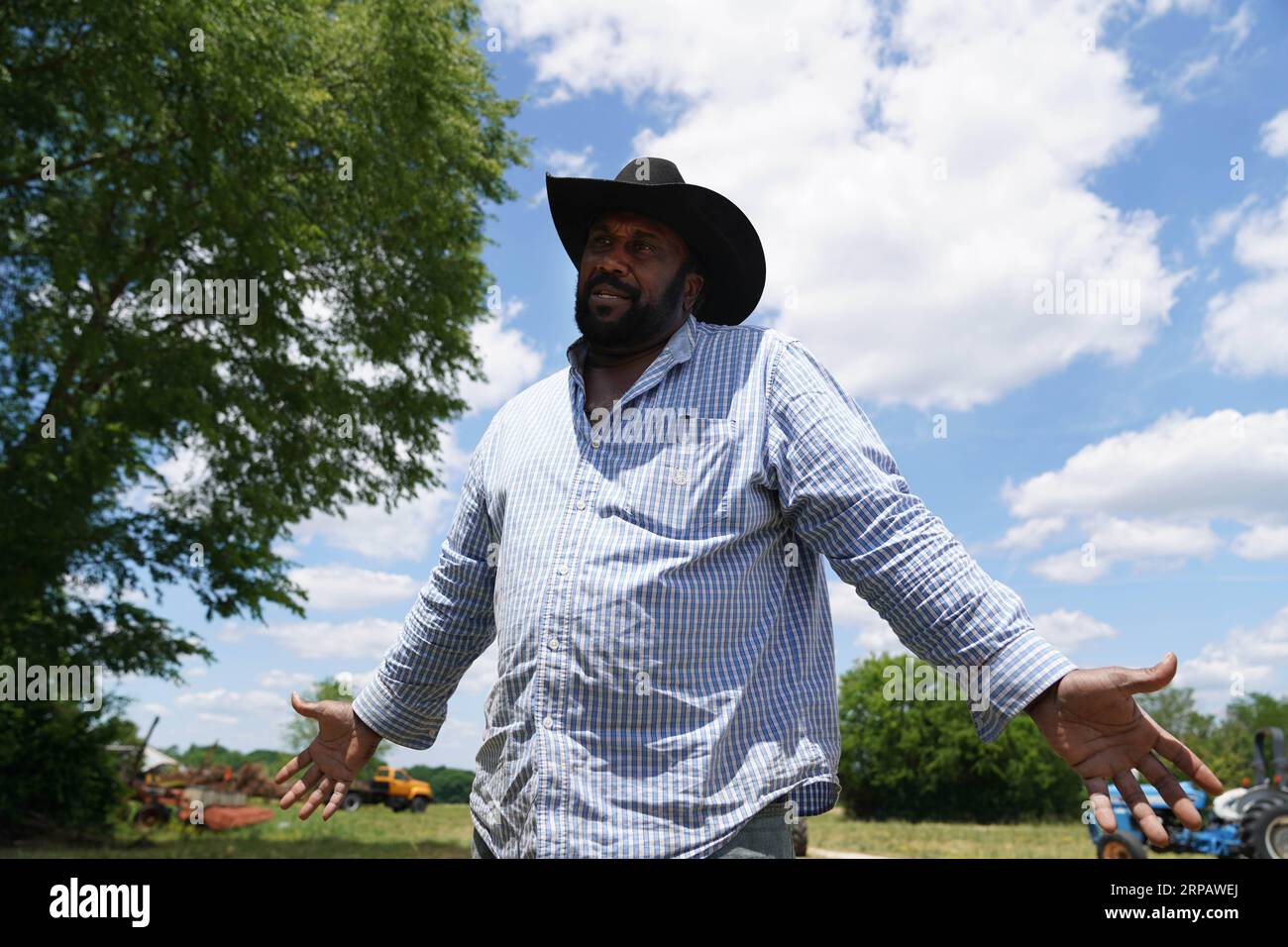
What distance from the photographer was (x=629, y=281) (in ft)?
9.64

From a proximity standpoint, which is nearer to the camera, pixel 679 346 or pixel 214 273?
pixel 679 346

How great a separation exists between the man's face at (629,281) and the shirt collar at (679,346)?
2.8 inches

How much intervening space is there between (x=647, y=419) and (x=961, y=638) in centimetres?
90

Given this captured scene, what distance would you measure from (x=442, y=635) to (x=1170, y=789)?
1.91 m

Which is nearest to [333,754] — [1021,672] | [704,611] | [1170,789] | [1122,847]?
[704,611]

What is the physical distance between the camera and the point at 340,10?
16.7 metres

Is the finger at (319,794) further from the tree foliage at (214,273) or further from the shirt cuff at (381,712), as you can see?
the tree foliage at (214,273)

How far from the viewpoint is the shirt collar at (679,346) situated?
2.76 meters

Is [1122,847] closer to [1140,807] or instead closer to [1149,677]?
[1140,807]

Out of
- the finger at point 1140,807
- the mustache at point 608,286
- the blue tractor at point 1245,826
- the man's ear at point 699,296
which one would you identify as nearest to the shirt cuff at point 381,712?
the mustache at point 608,286

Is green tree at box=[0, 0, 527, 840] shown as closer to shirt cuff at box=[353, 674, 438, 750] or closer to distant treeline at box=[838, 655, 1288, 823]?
shirt cuff at box=[353, 674, 438, 750]

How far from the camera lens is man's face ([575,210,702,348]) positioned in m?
2.90
